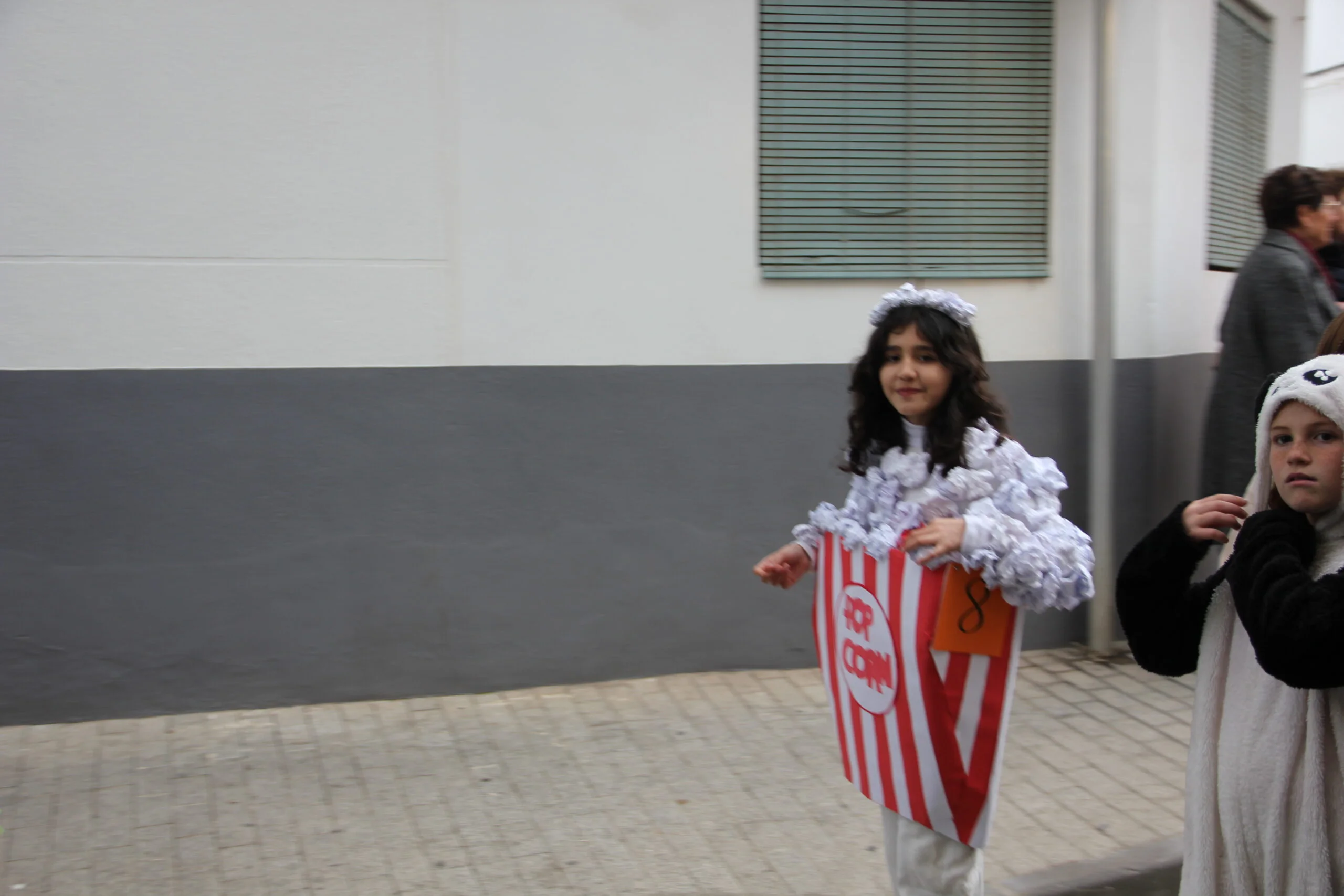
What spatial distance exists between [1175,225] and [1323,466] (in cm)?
445

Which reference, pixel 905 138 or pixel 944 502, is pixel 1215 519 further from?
pixel 905 138

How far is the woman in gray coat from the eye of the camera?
521 centimetres

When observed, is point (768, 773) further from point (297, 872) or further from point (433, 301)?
point (433, 301)

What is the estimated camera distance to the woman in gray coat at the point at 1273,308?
17.1 feet

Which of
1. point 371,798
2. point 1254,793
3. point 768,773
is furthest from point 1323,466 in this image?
point 371,798

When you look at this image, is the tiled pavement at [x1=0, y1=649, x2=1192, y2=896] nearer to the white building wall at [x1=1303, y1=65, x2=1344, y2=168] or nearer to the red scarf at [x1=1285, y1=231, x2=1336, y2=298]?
the red scarf at [x1=1285, y1=231, x2=1336, y2=298]

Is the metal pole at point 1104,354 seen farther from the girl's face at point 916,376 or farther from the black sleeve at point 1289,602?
the black sleeve at point 1289,602

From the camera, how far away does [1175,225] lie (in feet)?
20.5

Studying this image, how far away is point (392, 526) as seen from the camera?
5.23m

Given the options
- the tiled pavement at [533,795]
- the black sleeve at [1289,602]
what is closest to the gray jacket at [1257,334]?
the tiled pavement at [533,795]

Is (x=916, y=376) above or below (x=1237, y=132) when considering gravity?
below

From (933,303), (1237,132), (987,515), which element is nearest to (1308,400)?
(987,515)

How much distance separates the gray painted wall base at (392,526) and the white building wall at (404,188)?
0.15 m

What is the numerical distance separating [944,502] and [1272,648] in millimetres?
932
